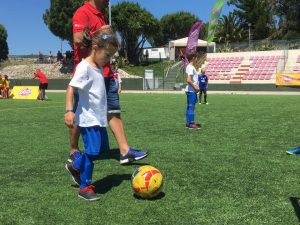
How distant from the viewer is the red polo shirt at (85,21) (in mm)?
4867

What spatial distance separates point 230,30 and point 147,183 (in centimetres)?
6519

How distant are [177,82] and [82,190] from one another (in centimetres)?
3832

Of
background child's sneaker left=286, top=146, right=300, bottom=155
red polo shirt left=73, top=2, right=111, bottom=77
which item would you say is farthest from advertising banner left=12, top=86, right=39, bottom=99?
background child's sneaker left=286, top=146, right=300, bottom=155

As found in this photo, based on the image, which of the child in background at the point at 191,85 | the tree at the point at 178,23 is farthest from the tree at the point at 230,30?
the child in background at the point at 191,85

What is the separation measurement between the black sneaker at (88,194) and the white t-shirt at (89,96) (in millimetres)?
631

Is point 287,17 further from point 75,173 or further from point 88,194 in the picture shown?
point 88,194

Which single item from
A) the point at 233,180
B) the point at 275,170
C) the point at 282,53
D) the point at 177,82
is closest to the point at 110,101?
the point at 233,180

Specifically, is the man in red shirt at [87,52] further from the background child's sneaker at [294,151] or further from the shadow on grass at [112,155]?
the background child's sneaker at [294,151]

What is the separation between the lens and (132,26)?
5600cm

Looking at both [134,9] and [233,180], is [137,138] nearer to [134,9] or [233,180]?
[233,180]

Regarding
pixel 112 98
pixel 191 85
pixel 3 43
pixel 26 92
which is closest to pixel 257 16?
pixel 26 92

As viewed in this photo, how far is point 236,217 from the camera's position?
3383 millimetres

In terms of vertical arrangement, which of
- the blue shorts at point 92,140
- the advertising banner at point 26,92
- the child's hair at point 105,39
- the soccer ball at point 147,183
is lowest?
the advertising banner at point 26,92

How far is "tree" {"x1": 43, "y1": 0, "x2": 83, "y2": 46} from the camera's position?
5469cm
